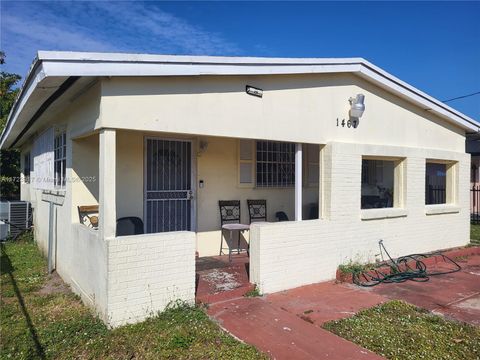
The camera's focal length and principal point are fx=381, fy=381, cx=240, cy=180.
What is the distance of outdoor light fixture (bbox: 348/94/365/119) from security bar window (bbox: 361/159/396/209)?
4.45m

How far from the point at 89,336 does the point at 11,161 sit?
16.9 m

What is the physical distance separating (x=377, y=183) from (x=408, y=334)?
8081mm

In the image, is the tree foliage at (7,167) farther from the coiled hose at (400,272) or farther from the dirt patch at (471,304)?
the dirt patch at (471,304)

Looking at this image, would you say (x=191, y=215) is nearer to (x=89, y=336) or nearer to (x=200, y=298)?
(x=200, y=298)

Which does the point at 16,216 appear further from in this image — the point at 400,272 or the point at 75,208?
the point at 400,272

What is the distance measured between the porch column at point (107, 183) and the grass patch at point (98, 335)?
1.16 m

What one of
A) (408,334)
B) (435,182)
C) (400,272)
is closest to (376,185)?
(400,272)

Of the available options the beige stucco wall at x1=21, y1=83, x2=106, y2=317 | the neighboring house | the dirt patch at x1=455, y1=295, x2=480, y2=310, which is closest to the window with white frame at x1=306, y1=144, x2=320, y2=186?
the neighboring house

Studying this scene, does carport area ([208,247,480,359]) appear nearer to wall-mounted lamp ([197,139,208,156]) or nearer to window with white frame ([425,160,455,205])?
wall-mounted lamp ([197,139,208,156])

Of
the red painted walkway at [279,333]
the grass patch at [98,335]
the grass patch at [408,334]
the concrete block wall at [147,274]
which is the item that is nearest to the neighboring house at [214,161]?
the concrete block wall at [147,274]

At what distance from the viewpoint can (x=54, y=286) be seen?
6.51 meters

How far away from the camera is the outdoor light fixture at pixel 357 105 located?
7.15 m

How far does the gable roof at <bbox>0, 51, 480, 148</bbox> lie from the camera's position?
4172 mm

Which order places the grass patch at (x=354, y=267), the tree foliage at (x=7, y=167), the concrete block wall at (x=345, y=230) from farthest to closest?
the tree foliage at (x=7, y=167) → the grass patch at (x=354, y=267) → the concrete block wall at (x=345, y=230)
